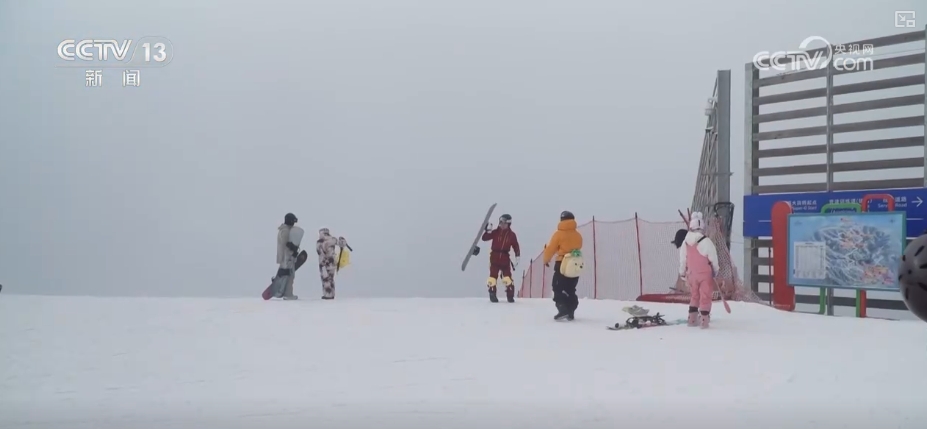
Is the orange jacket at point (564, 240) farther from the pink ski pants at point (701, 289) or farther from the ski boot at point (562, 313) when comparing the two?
the pink ski pants at point (701, 289)

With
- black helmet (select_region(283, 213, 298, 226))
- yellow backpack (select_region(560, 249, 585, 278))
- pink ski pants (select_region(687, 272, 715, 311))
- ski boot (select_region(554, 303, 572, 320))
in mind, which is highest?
black helmet (select_region(283, 213, 298, 226))

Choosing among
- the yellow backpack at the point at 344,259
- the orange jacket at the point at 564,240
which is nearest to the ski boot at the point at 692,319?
the orange jacket at the point at 564,240

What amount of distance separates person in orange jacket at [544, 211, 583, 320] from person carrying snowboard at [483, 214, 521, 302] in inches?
69.0

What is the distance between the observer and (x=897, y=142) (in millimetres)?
9602

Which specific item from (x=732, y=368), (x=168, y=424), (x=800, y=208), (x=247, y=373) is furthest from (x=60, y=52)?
(x=800, y=208)

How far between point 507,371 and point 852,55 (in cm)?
443

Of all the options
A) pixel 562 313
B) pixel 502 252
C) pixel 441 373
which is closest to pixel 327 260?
pixel 502 252

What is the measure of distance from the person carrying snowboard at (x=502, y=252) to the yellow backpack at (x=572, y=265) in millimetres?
1993

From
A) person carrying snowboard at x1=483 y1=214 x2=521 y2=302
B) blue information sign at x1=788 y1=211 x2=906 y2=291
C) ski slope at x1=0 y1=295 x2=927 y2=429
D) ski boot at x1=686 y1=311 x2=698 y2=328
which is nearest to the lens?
ski slope at x1=0 y1=295 x2=927 y2=429

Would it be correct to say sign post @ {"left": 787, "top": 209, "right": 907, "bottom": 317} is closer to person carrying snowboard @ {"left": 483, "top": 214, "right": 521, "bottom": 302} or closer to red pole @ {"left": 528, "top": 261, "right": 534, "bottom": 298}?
person carrying snowboard @ {"left": 483, "top": 214, "right": 521, "bottom": 302}

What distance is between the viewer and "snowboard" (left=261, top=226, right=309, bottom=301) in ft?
32.9

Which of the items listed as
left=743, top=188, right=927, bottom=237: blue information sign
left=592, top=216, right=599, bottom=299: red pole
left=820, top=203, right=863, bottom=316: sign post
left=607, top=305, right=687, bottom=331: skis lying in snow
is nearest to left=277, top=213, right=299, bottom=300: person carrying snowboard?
left=592, top=216, right=599, bottom=299: red pole

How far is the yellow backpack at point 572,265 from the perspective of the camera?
7617 mm

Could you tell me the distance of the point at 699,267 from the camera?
23.0 feet
